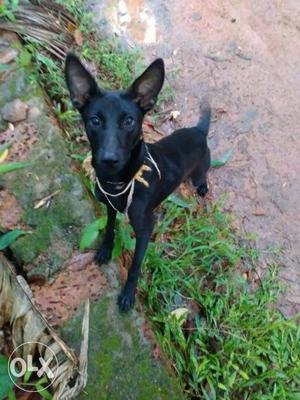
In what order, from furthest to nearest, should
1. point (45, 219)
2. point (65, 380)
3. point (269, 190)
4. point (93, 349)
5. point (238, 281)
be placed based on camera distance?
point (269, 190) < point (238, 281) < point (45, 219) < point (93, 349) < point (65, 380)

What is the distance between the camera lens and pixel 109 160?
7.94ft

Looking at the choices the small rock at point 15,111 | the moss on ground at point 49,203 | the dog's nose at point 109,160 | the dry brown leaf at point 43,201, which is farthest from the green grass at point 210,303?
the dog's nose at point 109,160

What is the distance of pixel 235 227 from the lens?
4.21 metres

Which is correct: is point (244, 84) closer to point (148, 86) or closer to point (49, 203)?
point (148, 86)

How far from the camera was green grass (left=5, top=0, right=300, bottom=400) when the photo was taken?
10.4 ft

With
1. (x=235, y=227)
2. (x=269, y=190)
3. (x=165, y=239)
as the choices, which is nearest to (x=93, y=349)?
(x=165, y=239)

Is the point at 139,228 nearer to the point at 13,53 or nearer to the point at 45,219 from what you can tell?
the point at 45,219

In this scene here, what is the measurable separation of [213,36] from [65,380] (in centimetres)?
452

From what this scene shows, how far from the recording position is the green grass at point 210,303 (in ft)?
10.4

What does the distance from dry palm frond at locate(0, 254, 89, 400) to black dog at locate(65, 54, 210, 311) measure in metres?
0.61

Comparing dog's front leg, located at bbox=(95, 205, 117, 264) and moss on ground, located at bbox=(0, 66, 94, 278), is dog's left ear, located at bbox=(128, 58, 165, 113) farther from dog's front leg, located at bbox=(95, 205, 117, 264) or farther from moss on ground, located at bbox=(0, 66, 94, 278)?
moss on ground, located at bbox=(0, 66, 94, 278)

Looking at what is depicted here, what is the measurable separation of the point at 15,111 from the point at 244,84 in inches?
111

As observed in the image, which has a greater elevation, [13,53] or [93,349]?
[13,53]

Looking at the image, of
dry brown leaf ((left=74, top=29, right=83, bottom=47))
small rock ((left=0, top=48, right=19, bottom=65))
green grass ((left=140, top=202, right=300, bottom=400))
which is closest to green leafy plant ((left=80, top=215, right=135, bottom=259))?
green grass ((left=140, top=202, right=300, bottom=400))
